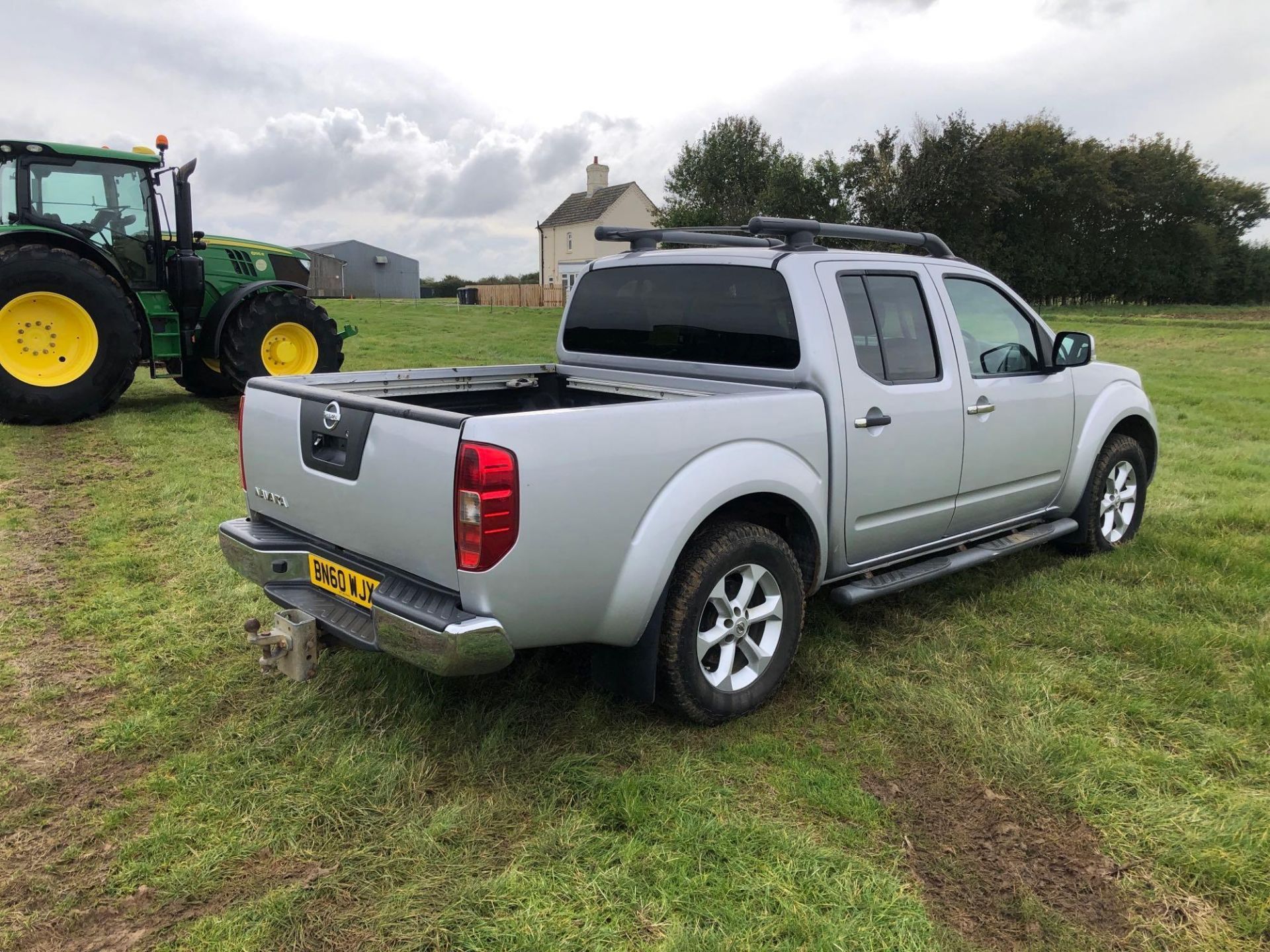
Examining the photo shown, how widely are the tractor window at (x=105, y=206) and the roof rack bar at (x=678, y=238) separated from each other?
6543 millimetres

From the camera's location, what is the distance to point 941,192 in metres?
38.2

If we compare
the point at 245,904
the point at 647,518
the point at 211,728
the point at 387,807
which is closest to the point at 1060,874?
the point at 647,518

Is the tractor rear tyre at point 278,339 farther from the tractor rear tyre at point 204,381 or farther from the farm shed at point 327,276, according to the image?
the farm shed at point 327,276

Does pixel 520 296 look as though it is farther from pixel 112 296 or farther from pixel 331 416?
pixel 331 416

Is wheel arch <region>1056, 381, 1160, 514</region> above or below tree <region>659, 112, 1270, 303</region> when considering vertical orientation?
below

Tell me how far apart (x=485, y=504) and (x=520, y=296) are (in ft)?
130

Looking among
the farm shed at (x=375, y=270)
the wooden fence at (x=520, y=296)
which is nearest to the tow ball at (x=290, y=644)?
the wooden fence at (x=520, y=296)

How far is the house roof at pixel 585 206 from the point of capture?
→ 162 feet

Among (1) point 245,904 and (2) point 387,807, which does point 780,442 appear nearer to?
(2) point 387,807

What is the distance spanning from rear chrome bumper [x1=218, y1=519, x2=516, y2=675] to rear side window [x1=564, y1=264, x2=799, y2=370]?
1.78 metres

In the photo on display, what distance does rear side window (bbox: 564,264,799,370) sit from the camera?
3715mm

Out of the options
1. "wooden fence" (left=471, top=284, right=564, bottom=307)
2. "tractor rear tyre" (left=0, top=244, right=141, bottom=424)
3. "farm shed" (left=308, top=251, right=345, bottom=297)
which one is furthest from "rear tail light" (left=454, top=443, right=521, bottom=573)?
"farm shed" (left=308, top=251, right=345, bottom=297)

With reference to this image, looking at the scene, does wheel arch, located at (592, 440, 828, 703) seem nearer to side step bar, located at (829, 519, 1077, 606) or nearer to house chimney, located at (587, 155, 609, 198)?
side step bar, located at (829, 519, 1077, 606)

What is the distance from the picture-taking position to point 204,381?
34.4 ft
